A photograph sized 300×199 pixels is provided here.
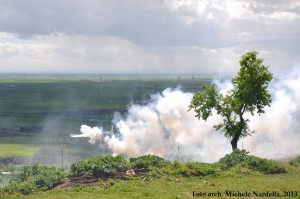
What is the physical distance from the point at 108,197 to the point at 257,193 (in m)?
9.29

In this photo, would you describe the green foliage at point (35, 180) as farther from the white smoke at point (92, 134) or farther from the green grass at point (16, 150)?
the white smoke at point (92, 134)

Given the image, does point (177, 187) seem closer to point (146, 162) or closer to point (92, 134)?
point (146, 162)

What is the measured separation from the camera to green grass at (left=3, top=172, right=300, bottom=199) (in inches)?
886

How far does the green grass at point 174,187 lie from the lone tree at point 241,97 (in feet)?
31.0

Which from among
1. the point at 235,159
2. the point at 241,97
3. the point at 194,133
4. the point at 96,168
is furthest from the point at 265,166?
the point at 194,133

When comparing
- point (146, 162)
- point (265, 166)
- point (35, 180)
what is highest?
point (146, 162)

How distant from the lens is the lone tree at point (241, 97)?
1355 inches

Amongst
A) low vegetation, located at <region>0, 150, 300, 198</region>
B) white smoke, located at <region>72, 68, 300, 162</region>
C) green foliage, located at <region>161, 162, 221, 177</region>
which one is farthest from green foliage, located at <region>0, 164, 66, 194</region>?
white smoke, located at <region>72, 68, 300, 162</region>

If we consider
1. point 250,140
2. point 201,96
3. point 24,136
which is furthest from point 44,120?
point 201,96

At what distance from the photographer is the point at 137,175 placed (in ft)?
89.1

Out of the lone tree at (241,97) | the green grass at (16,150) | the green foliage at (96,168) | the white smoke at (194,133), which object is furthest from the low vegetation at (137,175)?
the green grass at (16,150)

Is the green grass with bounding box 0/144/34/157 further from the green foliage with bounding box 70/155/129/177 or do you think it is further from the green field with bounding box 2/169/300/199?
the green field with bounding box 2/169/300/199

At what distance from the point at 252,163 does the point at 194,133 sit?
121 feet

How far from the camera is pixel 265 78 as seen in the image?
34.3 metres
